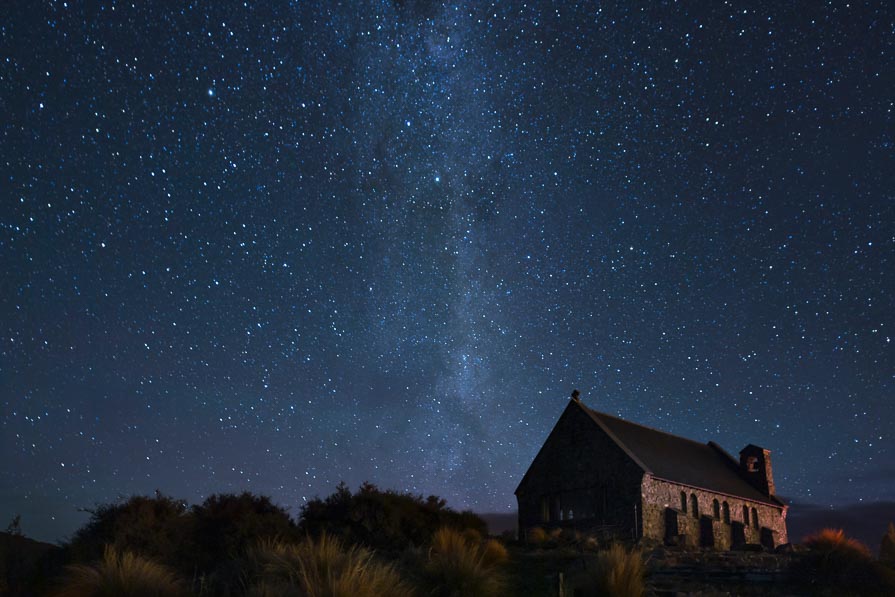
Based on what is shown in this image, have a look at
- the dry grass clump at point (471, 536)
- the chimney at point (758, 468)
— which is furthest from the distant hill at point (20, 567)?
the chimney at point (758, 468)

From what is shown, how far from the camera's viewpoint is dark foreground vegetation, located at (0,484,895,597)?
12.4 metres

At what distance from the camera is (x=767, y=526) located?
42.1 meters

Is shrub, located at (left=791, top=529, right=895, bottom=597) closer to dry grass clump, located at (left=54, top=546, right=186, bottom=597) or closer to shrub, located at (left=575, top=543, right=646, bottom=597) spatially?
shrub, located at (left=575, top=543, right=646, bottom=597)

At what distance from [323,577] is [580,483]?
26.8 metres

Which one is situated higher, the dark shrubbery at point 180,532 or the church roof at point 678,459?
the church roof at point 678,459

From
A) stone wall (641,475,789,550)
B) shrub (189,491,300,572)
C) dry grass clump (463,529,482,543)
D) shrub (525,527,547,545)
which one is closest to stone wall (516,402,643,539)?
stone wall (641,475,789,550)

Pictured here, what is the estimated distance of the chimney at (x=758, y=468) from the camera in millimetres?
44250

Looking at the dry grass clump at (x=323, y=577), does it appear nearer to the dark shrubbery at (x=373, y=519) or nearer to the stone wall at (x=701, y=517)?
the dark shrubbery at (x=373, y=519)

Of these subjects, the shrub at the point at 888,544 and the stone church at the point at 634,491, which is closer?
the shrub at the point at 888,544

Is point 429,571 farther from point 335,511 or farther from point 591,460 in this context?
point 591,460

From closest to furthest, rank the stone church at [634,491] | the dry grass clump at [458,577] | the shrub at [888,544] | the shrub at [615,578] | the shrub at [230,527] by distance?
the shrub at [615,578]
the dry grass clump at [458,577]
the shrub at [230,527]
the shrub at [888,544]
the stone church at [634,491]

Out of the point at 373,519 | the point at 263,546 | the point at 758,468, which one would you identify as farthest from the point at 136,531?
the point at 758,468

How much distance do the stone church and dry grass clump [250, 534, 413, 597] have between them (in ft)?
73.4

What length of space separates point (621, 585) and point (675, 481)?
2251 centimetres
